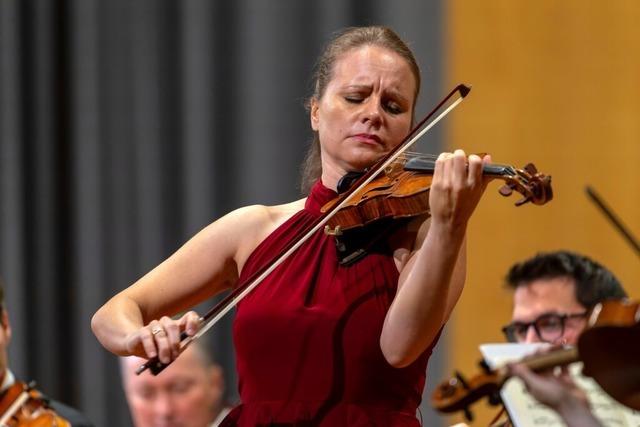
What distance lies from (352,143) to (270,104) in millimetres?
1951

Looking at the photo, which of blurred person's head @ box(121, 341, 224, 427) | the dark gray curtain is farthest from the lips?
the dark gray curtain

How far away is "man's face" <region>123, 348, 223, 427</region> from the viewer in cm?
276

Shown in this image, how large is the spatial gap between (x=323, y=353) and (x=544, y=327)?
91 centimetres

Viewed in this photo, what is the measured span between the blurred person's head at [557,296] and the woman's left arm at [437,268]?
0.88m

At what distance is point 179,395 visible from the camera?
2.78 meters

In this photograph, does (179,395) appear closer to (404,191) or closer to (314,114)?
(314,114)

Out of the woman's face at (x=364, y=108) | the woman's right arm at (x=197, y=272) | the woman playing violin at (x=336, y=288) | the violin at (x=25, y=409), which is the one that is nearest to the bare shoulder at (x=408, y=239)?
the woman playing violin at (x=336, y=288)

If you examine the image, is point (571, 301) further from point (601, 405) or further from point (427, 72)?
point (427, 72)

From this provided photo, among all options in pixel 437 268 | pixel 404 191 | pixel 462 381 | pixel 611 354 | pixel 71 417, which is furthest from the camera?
pixel 71 417

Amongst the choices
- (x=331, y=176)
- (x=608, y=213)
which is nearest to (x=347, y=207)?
(x=331, y=176)

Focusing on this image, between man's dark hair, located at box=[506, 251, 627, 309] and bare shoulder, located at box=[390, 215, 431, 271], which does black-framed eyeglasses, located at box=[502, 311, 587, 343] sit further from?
bare shoulder, located at box=[390, 215, 431, 271]

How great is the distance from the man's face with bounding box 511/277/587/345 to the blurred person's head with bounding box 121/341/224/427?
66 cm

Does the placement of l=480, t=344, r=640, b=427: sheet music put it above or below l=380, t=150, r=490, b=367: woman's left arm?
below

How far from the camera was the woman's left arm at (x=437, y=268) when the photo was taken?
167 cm
